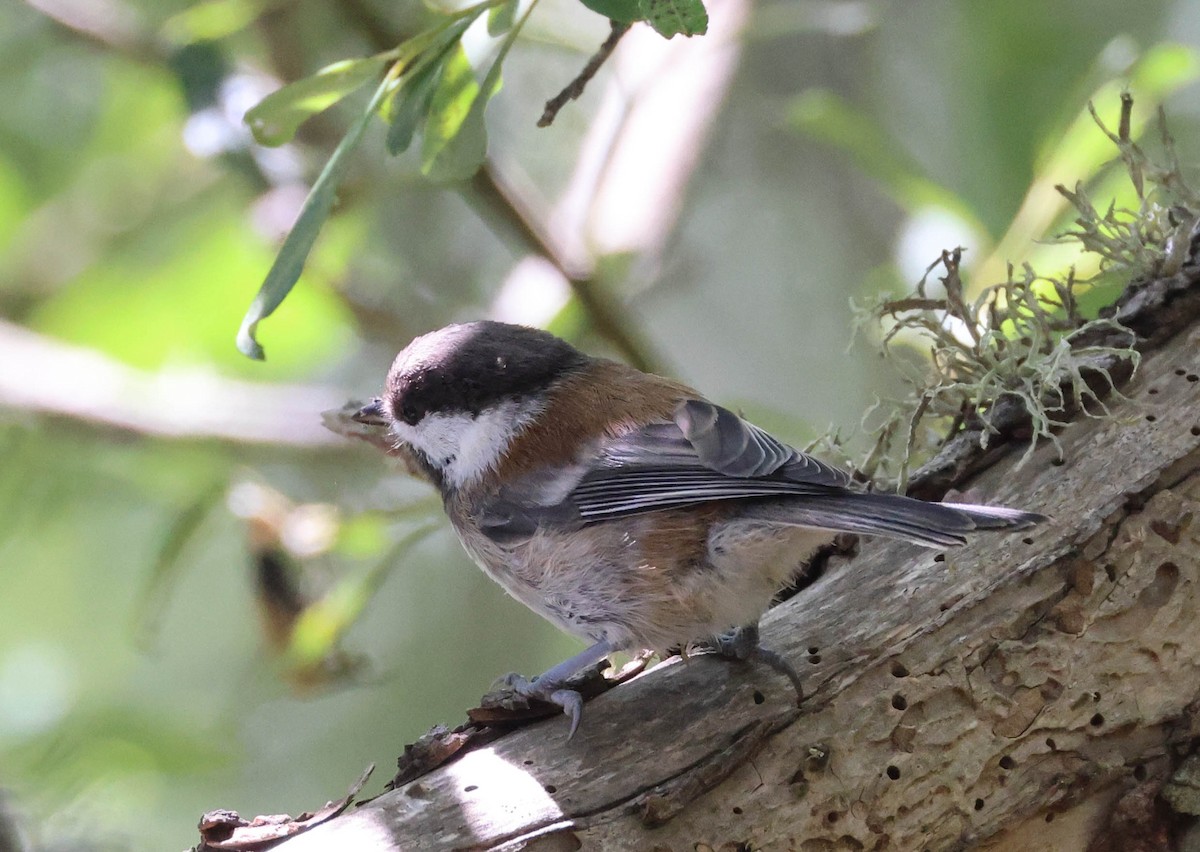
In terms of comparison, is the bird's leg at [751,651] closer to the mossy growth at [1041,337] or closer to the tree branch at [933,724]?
the tree branch at [933,724]

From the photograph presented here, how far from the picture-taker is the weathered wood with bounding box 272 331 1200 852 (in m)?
1.44

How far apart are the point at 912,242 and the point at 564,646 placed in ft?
7.08

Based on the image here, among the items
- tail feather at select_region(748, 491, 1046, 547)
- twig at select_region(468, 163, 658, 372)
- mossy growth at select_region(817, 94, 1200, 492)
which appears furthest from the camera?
twig at select_region(468, 163, 658, 372)

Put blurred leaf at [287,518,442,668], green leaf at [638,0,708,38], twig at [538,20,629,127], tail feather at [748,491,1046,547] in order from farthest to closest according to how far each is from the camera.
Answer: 1. blurred leaf at [287,518,442,668]
2. twig at [538,20,629,127]
3. tail feather at [748,491,1046,547]
4. green leaf at [638,0,708,38]

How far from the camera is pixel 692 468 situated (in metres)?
1.71

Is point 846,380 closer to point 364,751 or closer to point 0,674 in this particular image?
point 364,751

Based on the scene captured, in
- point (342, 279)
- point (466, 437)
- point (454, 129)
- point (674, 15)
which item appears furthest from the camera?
point (342, 279)

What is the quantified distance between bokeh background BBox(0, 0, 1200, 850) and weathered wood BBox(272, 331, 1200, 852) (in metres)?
0.64

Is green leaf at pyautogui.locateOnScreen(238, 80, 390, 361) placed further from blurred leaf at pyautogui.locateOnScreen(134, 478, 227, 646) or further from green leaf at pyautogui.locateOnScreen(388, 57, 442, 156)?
blurred leaf at pyautogui.locateOnScreen(134, 478, 227, 646)

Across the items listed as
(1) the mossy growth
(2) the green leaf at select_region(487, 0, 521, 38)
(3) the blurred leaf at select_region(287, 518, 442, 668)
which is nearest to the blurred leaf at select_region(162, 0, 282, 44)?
(2) the green leaf at select_region(487, 0, 521, 38)

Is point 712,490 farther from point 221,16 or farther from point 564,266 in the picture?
point 221,16

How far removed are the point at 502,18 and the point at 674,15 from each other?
38 centimetres

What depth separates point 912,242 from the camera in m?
2.81

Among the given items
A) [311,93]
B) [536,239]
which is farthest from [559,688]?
[536,239]
